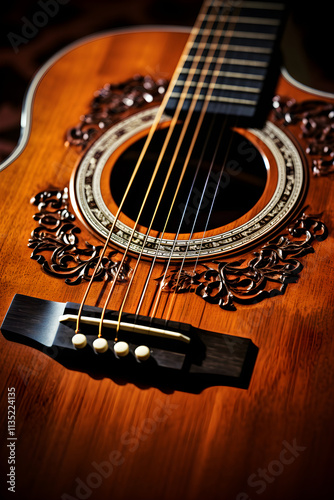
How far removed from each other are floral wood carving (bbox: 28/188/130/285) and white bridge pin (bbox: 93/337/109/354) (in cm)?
17

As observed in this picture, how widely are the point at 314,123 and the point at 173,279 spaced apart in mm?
572

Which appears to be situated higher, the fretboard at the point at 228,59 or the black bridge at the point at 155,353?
the fretboard at the point at 228,59

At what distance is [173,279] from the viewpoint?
3.18 feet

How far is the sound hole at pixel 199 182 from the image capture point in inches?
43.4

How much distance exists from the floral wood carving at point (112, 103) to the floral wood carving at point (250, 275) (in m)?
0.51

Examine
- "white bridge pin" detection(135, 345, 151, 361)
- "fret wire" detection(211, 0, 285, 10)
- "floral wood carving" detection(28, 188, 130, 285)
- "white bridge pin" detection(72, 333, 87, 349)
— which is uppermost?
"fret wire" detection(211, 0, 285, 10)

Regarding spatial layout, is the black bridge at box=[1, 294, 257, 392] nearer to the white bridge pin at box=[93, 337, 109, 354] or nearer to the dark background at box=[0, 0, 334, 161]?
the white bridge pin at box=[93, 337, 109, 354]

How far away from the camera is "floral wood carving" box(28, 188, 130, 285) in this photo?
3.30 ft

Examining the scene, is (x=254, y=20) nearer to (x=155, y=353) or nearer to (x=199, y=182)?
(x=199, y=182)
